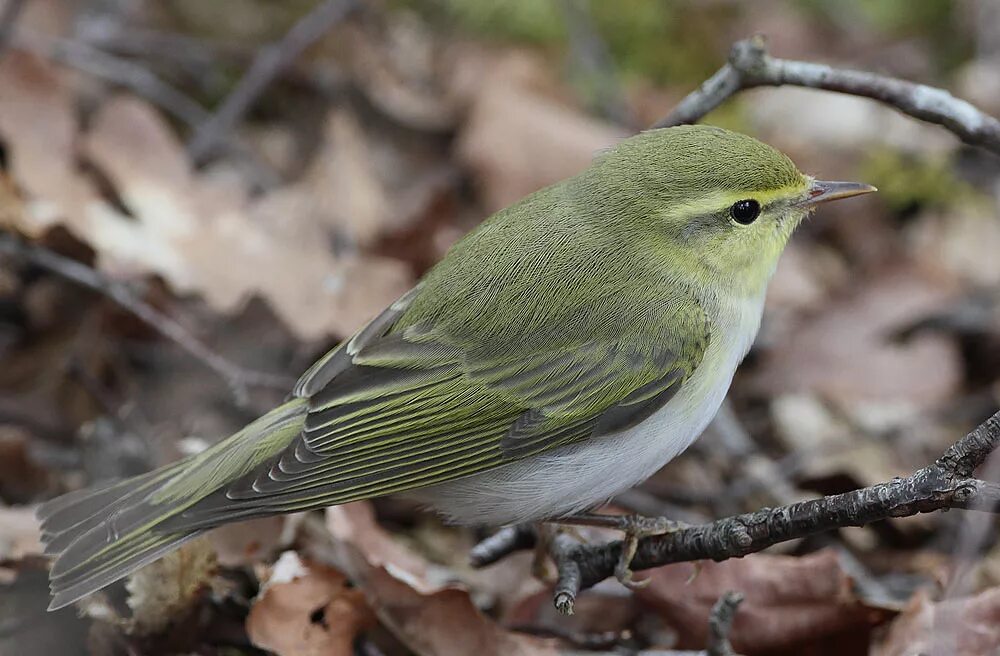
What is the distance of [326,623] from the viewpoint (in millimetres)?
3066

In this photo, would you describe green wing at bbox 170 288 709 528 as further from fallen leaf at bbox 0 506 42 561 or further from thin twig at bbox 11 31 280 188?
thin twig at bbox 11 31 280 188

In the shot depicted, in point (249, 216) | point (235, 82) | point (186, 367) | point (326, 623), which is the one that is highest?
point (235, 82)

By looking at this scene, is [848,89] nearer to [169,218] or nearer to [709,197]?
[709,197]

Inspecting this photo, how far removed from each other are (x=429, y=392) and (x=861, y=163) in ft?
13.0

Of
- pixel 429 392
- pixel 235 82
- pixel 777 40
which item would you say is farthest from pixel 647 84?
pixel 429 392

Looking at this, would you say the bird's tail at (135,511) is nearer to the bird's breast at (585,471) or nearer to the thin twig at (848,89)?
the bird's breast at (585,471)

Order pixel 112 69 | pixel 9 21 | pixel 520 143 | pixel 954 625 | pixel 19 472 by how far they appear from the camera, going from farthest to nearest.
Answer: pixel 520 143 < pixel 112 69 < pixel 9 21 < pixel 19 472 < pixel 954 625

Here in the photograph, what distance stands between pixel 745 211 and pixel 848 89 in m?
0.52

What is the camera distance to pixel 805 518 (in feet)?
8.29

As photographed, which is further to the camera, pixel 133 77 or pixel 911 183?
pixel 911 183

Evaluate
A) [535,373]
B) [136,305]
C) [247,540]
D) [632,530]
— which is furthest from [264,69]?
[632,530]

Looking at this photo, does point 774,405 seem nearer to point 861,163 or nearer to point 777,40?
point 861,163

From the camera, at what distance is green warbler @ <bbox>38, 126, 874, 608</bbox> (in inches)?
117

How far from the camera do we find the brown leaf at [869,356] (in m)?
4.98
